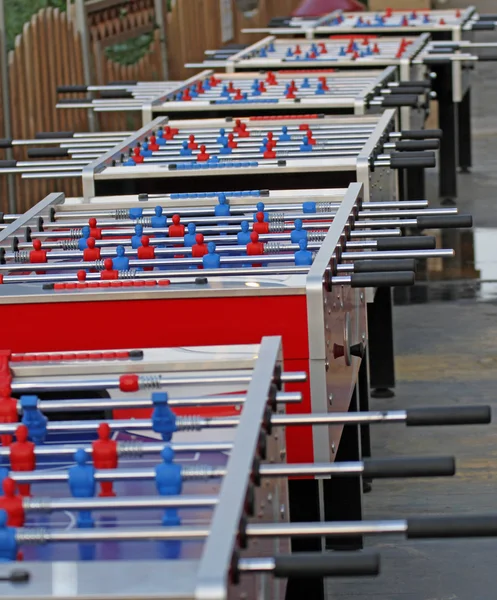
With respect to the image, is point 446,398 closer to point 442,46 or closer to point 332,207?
point 332,207

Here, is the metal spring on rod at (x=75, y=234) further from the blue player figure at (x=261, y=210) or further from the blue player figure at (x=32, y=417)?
the blue player figure at (x=32, y=417)

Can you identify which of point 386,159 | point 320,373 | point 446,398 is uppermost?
point 386,159

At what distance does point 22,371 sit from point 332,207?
1875mm


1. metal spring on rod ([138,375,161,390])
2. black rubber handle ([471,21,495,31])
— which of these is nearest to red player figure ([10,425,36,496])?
metal spring on rod ([138,375,161,390])

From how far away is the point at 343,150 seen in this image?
5.64 m

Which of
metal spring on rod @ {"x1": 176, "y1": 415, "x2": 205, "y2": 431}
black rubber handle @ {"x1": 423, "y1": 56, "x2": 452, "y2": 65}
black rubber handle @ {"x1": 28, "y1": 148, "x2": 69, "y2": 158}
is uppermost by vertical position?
black rubber handle @ {"x1": 423, "y1": 56, "x2": 452, "y2": 65}

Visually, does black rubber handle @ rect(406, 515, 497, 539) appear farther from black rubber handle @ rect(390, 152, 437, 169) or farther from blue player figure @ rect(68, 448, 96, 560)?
black rubber handle @ rect(390, 152, 437, 169)

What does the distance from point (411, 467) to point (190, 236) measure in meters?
1.90

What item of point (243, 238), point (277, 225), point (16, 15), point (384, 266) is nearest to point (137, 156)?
point (277, 225)

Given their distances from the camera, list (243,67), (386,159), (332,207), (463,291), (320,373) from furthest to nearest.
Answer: (243,67), (463,291), (386,159), (332,207), (320,373)

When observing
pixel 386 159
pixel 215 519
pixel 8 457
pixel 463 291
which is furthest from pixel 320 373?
pixel 463 291

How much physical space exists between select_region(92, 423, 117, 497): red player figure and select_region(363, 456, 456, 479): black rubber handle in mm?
411

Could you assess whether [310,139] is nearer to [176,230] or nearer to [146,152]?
[146,152]

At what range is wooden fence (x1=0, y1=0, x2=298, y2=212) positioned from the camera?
789cm
